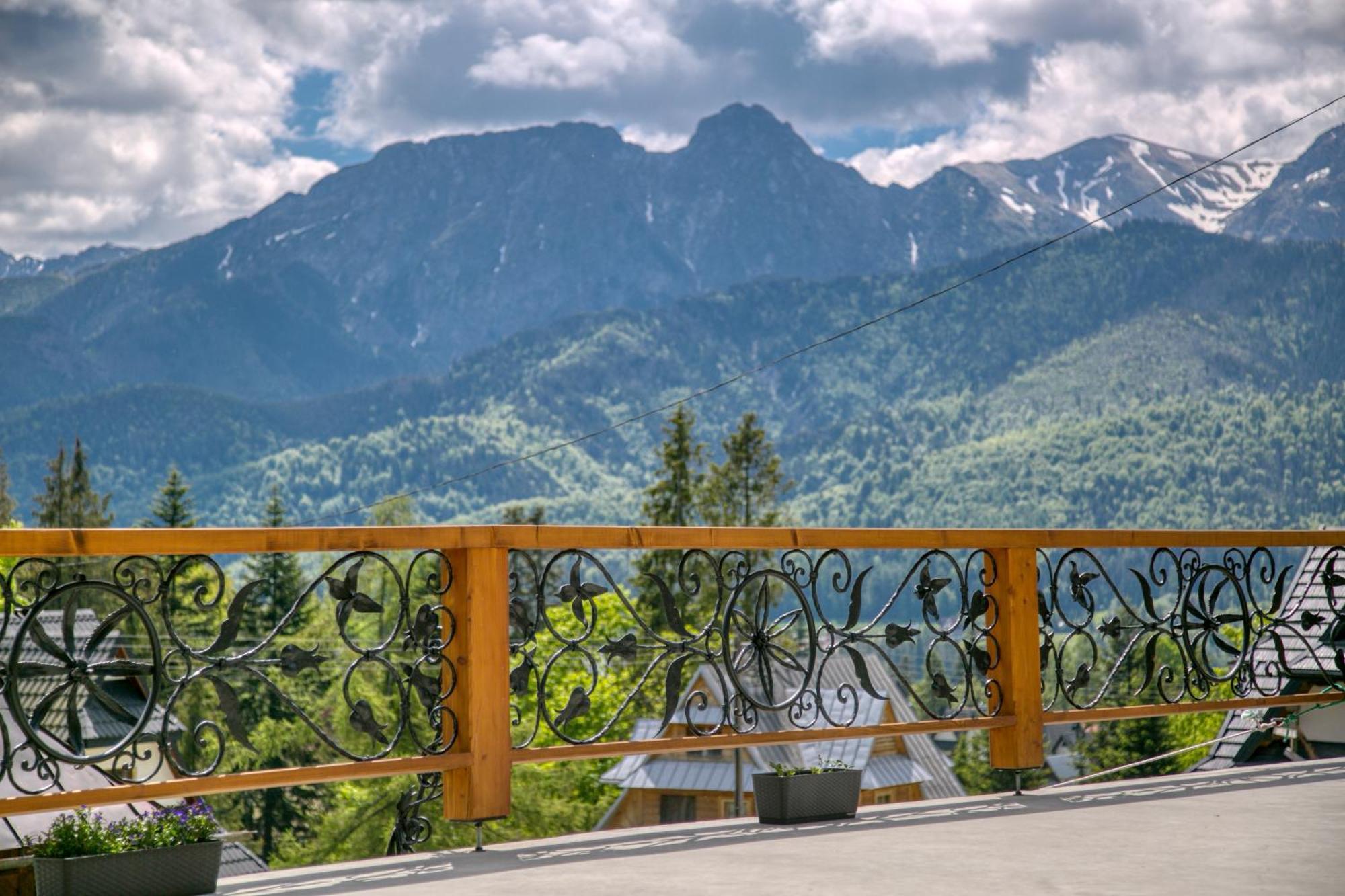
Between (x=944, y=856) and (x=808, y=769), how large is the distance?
0.84m

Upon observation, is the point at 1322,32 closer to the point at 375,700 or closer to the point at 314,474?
the point at 314,474

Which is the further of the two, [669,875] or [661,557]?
[661,557]

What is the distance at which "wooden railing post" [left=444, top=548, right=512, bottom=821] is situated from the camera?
444 centimetres

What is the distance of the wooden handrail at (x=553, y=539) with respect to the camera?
149 inches

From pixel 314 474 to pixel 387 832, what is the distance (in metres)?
160

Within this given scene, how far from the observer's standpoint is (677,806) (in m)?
31.5

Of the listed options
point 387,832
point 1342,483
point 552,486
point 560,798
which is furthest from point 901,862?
point 552,486

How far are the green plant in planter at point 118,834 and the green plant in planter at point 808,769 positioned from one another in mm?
1871

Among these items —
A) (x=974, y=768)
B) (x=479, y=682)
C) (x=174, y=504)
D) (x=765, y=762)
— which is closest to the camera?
(x=479, y=682)

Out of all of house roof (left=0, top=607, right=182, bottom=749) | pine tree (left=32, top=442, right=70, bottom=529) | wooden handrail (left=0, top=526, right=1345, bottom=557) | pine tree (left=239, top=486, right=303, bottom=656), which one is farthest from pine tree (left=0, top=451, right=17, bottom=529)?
wooden handrail (left=0, top=526, right=1345, bottom=557)

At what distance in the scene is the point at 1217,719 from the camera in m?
36.1

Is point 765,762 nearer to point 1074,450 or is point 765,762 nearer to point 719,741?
point 719,741

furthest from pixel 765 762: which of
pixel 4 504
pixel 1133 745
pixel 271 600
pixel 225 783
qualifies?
pixel 4 504

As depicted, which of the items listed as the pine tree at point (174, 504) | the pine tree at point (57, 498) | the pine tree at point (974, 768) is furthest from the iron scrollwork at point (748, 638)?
the pine tree at point (57, 498)
